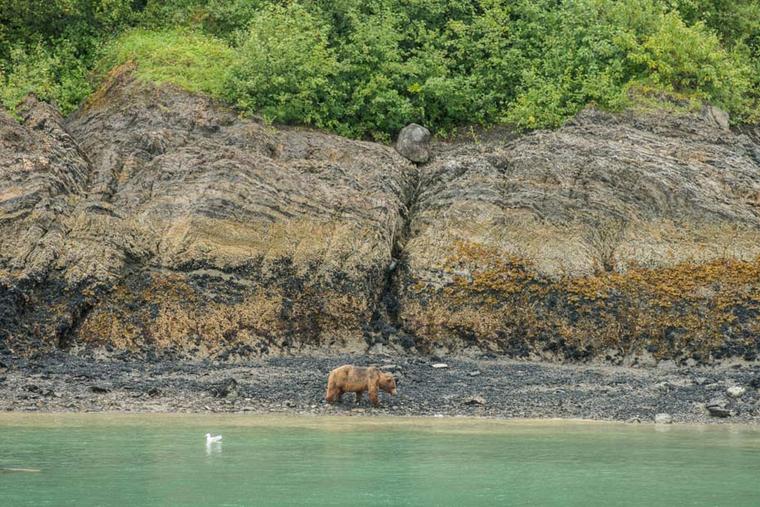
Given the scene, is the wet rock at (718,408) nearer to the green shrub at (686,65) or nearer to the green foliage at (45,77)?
the green shrub at (686,65)

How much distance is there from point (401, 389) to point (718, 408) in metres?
4.59

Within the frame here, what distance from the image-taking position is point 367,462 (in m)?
12.1

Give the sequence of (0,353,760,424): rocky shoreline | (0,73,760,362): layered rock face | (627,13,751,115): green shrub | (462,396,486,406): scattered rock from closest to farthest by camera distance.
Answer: (0,353,760,424): rocky shoreline
(462,396,486,406): scattered rock
(0,73,760,362): layered rock face
(627,13,751,115): green shrub

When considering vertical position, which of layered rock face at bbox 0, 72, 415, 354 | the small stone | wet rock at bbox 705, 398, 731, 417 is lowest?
the small stone

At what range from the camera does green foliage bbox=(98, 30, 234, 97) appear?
78.9ft

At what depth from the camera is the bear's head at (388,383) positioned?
16.2m

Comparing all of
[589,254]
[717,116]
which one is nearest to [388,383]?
[589,254]

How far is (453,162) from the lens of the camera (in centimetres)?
2239

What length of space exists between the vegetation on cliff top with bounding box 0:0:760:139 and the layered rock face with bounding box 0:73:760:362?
6.49ft

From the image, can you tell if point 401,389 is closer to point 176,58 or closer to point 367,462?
point 367,462

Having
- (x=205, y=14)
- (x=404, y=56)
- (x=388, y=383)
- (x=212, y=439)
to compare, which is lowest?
(x=212, y=439)

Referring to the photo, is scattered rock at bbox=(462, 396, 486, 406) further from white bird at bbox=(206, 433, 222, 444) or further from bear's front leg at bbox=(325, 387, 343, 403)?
white bird at bbox=(206, 433, 222, 444)

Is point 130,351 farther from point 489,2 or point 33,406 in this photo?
point 489,2

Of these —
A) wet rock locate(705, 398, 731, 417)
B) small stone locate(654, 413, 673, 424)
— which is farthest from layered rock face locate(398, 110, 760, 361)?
small stone locate(654, 413, 673, 424)
